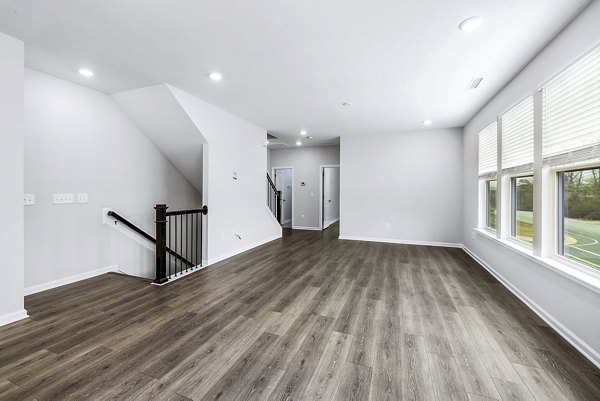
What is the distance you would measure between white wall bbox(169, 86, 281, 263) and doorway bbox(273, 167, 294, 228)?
263cm

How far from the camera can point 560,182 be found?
2332 mm

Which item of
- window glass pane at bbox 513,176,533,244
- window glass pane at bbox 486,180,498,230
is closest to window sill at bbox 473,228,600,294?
window glass pane at bbox 513,176,533,244

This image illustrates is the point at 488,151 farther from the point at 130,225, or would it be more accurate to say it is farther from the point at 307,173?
the point at 130,225

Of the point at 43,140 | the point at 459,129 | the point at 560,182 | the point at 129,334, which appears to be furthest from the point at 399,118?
the point at 43,140

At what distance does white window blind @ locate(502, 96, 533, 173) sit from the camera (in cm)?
269

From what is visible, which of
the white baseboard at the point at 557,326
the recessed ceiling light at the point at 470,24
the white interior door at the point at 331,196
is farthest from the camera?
the white interior door at the point at 331,196

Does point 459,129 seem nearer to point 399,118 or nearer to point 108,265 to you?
point 399,118

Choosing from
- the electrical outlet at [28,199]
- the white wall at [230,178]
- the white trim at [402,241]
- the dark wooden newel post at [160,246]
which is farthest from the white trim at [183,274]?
the white trim at [402,241]

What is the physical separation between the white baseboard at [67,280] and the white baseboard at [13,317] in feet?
2.32

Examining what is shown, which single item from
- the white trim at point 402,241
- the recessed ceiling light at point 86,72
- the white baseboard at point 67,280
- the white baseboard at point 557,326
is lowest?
the white baseboard at point 557,326

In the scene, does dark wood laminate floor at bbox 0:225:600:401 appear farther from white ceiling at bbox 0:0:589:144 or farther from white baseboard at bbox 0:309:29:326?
white ceiling at bbox 0:0:589:144

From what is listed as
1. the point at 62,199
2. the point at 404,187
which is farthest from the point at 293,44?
the point at 404,187

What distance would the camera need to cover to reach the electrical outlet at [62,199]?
123 inches

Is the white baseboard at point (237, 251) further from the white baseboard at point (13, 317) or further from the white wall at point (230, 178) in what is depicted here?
the white baseboard at point (13, 317)
